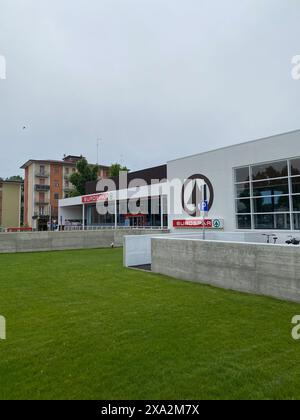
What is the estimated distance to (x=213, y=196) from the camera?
66.5 feet

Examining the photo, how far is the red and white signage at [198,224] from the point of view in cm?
1955

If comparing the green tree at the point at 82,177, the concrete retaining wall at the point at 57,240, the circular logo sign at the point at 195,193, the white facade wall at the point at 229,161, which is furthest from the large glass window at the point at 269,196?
the green tree at the point at 82,177

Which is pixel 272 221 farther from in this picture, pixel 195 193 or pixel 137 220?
pixel 137 220

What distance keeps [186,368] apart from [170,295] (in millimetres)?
3683

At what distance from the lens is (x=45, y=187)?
67250 mm

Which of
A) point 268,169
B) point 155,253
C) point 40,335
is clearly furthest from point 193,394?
point 268,169

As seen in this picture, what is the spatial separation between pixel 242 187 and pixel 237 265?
11.9m

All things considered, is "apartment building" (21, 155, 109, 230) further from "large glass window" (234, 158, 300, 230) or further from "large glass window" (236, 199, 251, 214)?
"large glass window" (234, 158, 300, 230)

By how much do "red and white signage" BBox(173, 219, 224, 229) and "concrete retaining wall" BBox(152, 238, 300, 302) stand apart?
395 inches

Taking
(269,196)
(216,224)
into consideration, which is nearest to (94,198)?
(216,224)

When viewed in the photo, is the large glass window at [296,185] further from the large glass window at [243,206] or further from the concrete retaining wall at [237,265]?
the concrete retaining wall at [237,265]

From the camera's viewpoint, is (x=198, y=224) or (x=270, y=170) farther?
(x=198, y=224)

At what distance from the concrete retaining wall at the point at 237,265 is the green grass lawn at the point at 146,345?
43cm
